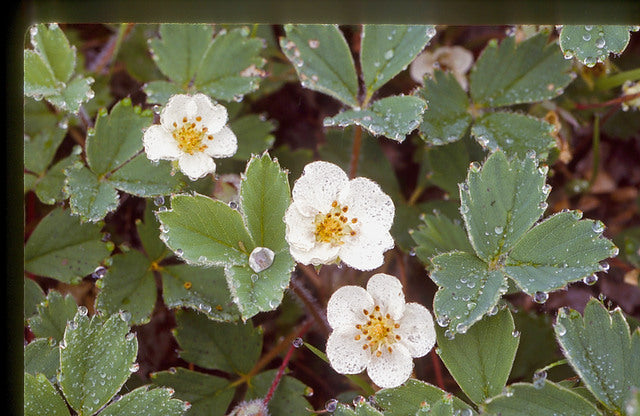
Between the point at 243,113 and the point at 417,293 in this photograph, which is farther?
the point at 243,113

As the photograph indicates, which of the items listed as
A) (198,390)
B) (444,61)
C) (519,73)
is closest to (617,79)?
(519,73)

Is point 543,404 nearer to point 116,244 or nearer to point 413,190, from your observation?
point 413,190

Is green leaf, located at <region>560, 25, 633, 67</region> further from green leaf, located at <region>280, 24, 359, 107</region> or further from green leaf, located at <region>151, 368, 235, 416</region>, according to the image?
green leaf, located at <region>151, 368, 235, 416</region>

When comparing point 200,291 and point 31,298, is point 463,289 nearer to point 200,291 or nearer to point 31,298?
point 200,291

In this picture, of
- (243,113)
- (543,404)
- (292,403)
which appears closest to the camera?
(543,404)

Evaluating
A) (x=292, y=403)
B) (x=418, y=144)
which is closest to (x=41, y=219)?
(x=292, y=403)

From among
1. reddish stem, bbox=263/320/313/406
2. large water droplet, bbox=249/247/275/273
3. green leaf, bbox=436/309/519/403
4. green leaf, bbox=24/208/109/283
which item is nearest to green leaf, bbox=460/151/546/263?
green leaf, bbox=436/309/519/403
